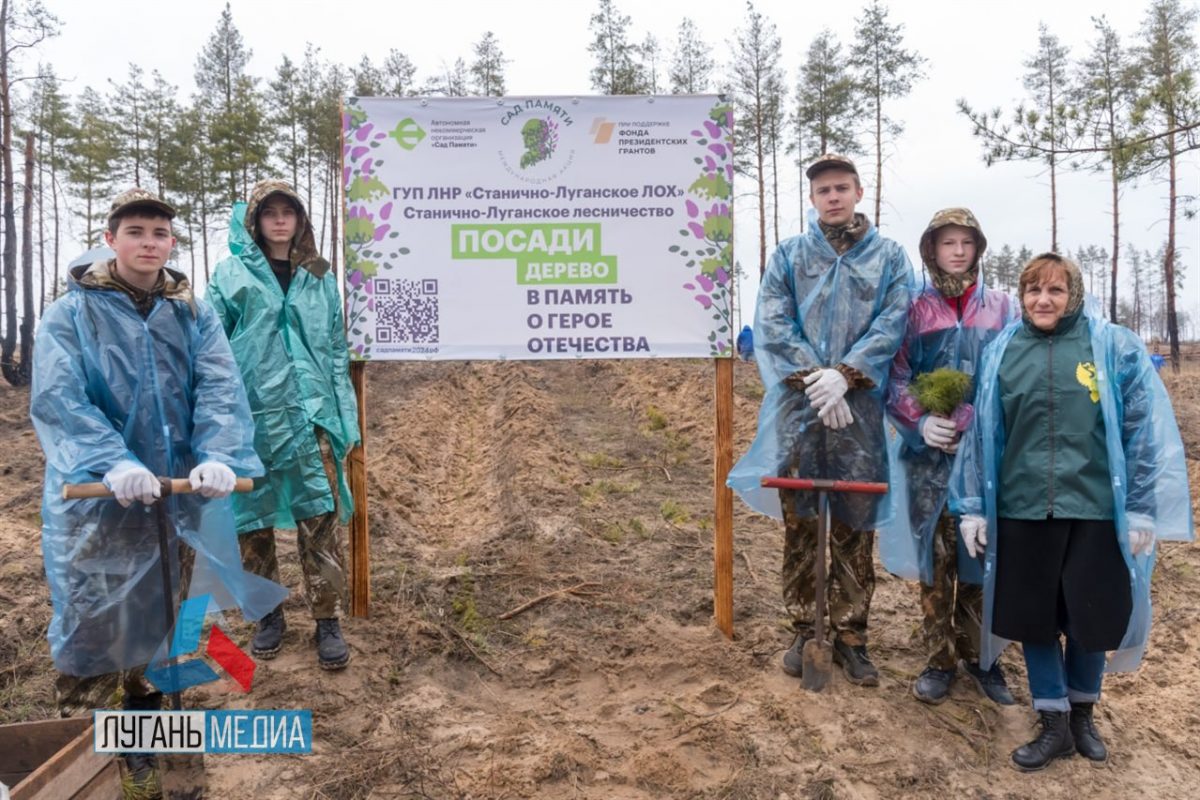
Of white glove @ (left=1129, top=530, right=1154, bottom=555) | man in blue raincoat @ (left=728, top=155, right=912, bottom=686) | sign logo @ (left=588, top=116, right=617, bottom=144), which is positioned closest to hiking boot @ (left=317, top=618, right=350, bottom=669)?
man in blue raincoat @ (left=728, top=155, right=912, bottom=686)

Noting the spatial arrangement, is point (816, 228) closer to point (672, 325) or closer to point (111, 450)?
point (672, 325)

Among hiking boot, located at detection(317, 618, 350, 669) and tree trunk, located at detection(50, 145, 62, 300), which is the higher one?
tree trunk, located at detection(50, 145, 62, 300)

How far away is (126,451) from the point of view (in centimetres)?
262

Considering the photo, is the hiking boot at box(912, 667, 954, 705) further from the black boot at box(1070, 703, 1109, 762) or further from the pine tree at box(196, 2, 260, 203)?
the pine tree at box(196, 2, 260, 203)

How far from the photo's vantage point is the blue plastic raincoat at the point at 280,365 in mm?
3543

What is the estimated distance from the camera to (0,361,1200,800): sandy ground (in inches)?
116

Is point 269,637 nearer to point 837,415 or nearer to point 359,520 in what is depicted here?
point 359,520

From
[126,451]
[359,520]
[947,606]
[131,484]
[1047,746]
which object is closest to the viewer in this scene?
[131,484]

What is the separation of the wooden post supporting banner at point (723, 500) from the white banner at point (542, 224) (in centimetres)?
23

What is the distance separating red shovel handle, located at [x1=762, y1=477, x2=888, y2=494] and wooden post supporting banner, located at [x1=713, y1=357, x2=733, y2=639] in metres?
0.79

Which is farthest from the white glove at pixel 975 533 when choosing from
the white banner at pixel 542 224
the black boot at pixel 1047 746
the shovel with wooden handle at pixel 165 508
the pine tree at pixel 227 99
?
the pine tree at pixel 227 99

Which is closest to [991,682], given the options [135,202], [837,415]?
[837,415]

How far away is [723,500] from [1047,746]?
1.75 meters

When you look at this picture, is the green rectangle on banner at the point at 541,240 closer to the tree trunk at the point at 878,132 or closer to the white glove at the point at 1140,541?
the white glove at the point at 1140,541
